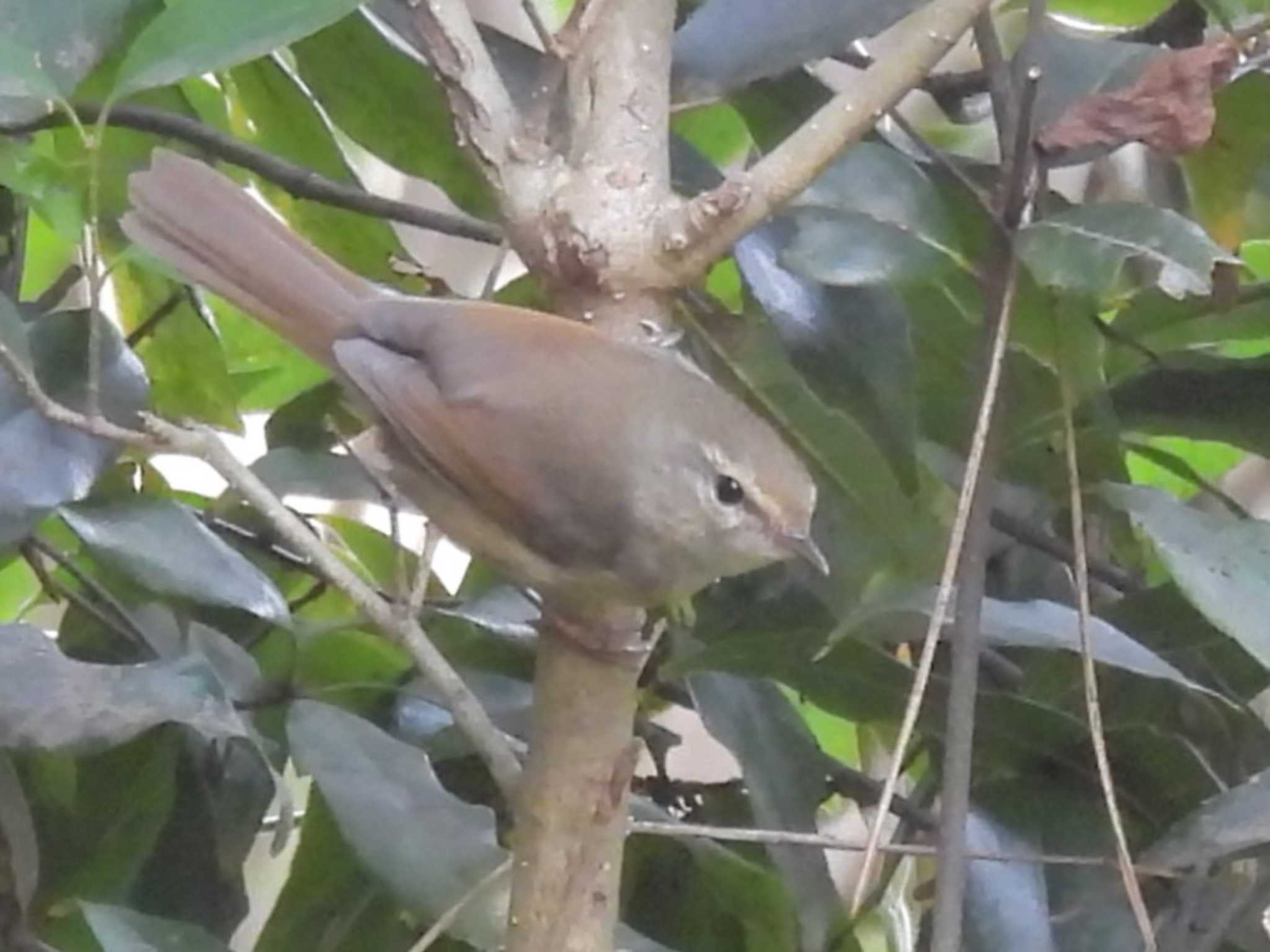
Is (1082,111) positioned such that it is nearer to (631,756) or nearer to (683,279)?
(683,279)

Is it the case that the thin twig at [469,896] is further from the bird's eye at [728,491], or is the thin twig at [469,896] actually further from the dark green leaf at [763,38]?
the dark green leaf at [763,38]

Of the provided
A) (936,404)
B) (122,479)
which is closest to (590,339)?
(936,404)

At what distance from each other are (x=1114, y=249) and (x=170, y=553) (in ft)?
1.46

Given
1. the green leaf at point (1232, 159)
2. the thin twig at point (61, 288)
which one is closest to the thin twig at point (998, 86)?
the green leaf at point (1232, 159)

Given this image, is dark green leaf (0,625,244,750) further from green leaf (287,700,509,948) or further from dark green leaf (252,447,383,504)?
dark green leaf (252,447,383,504)

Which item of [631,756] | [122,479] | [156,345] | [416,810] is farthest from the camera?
[156,345]

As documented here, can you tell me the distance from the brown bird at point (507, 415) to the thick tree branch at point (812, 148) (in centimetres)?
20

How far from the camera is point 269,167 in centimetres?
87

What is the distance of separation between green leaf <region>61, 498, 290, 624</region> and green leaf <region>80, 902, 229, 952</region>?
0.15m

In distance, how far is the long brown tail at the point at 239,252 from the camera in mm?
866

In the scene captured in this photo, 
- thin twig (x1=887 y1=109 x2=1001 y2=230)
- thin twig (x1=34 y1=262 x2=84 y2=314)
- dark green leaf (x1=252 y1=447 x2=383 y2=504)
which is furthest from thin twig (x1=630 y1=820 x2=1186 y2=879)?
thin twig (x1=34 y1=262 x2=84 y2=314)

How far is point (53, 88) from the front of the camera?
2.32 ft

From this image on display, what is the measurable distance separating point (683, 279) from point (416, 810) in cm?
26

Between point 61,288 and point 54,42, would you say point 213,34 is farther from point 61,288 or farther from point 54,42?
point 61,288
